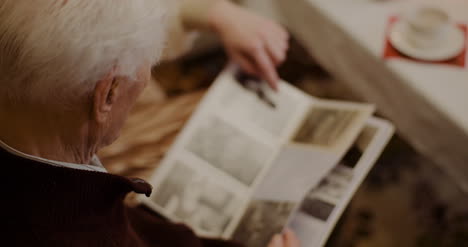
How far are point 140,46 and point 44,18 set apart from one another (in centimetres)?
10

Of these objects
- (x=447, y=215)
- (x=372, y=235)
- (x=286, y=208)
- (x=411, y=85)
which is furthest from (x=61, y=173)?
(x=447, y=215)

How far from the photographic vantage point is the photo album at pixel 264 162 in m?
0.88

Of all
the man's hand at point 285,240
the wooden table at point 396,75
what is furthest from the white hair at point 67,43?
the wooden table at point 396,75

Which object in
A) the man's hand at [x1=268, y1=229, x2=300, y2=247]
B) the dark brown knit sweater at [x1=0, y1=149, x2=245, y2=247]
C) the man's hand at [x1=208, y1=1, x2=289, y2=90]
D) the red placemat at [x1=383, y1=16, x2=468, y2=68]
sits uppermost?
the red placemat at [x1=383, y1=16, x2=468, y2=68]

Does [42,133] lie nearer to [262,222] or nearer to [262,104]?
[262,222]

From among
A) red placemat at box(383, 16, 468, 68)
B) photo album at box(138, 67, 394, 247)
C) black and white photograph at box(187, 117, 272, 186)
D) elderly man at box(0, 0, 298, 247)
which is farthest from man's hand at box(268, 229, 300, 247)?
red placemat at box(383, 16, 468, 68)

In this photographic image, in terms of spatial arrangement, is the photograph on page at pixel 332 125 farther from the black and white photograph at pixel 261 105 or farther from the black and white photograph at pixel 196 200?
the black and white photograph at pixel 196 200

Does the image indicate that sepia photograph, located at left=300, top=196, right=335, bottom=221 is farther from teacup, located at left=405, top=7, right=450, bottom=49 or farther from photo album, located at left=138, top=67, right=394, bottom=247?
teacup, located at left=405, top=7, right=450, bottom=49

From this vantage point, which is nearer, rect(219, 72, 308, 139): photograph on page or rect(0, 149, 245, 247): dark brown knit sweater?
rect(0, 149, 245, 247): dark brown knit sweater

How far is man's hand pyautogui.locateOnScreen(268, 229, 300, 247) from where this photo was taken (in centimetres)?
84

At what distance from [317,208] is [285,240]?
7 cm

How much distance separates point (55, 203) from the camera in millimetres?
573

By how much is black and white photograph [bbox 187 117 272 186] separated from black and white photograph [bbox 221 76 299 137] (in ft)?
0.12

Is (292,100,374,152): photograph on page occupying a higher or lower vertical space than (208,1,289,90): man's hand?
lower
